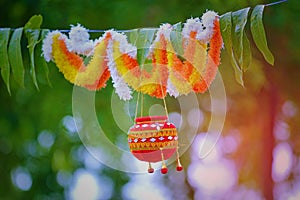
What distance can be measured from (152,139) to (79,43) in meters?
0.49

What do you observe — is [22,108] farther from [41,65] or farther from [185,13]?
[185,13]

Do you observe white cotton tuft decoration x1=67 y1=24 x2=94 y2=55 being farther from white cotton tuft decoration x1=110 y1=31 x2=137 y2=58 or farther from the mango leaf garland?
white cotton tuft decoration x1=110 y1=31 x2=137 y2=58

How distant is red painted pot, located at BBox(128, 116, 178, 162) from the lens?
5.22 feet

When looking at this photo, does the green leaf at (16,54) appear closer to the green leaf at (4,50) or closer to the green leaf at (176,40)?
the green leaf at (4,50)

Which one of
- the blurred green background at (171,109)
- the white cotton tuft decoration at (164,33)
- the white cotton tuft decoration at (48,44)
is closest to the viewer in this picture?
the white cotton tuft decoration at (164,33)

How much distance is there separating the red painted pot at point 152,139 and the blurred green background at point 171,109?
450 mm

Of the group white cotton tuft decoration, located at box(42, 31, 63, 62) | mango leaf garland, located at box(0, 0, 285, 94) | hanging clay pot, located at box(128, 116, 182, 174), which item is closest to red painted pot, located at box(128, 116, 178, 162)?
hanging clay pot, located at box(128, 116, 182, 174)

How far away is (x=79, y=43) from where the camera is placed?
5.81ft

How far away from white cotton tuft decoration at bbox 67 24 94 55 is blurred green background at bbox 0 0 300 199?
0.31m

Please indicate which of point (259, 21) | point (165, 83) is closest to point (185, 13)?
point (165, 83)

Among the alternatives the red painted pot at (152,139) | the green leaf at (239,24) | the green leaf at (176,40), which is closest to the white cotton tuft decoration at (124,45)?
the green leaf at (176,40)

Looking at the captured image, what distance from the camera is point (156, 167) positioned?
2055mm

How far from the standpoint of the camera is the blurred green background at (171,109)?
79.4 inches

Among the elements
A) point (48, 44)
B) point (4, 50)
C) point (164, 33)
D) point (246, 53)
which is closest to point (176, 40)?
point (164, 33)
